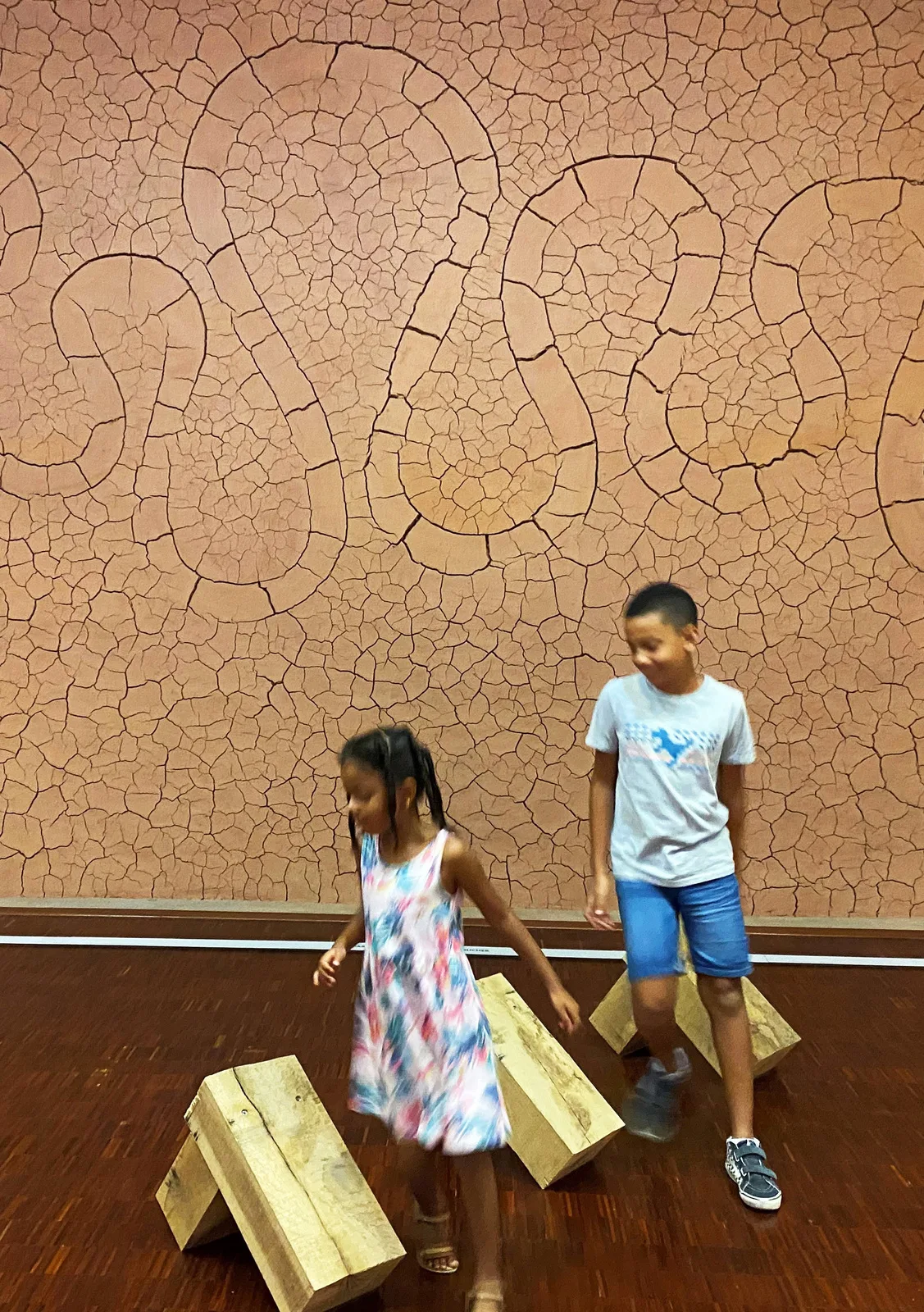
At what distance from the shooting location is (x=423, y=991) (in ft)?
4.69

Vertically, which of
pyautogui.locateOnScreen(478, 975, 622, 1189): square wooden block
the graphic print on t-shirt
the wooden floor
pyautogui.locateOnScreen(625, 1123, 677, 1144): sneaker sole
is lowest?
pyautogui.locateOnScreen(625, 1123, 677, 1144): sneaker sole

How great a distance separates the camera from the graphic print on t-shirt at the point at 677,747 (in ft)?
5.93

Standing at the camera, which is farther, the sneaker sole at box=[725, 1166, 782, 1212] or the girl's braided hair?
the sneaker sole at box=[725, 1166, 782, 1212]

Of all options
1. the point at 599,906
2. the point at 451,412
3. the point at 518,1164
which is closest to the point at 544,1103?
the point at 518,1164

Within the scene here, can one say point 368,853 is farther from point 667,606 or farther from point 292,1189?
point 667,606

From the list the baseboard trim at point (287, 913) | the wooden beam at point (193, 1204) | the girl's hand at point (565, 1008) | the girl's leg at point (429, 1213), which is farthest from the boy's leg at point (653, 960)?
the baseboard trim at point (287, 913)

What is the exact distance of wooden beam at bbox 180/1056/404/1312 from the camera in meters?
1.39

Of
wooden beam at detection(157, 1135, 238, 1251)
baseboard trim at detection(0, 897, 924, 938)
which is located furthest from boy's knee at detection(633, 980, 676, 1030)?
baseboard trim at detection(0, 897, 924, 938)

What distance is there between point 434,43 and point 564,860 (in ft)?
8.10

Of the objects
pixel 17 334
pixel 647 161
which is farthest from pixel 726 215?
pixel 17 334

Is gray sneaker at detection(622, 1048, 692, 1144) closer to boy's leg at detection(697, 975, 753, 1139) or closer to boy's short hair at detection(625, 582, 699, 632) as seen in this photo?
boy's leg at detection(697, 975, 753, 1139)

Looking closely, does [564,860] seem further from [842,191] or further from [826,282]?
[842,191]

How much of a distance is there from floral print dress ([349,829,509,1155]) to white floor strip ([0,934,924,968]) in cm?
134

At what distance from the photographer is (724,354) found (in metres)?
2.90
